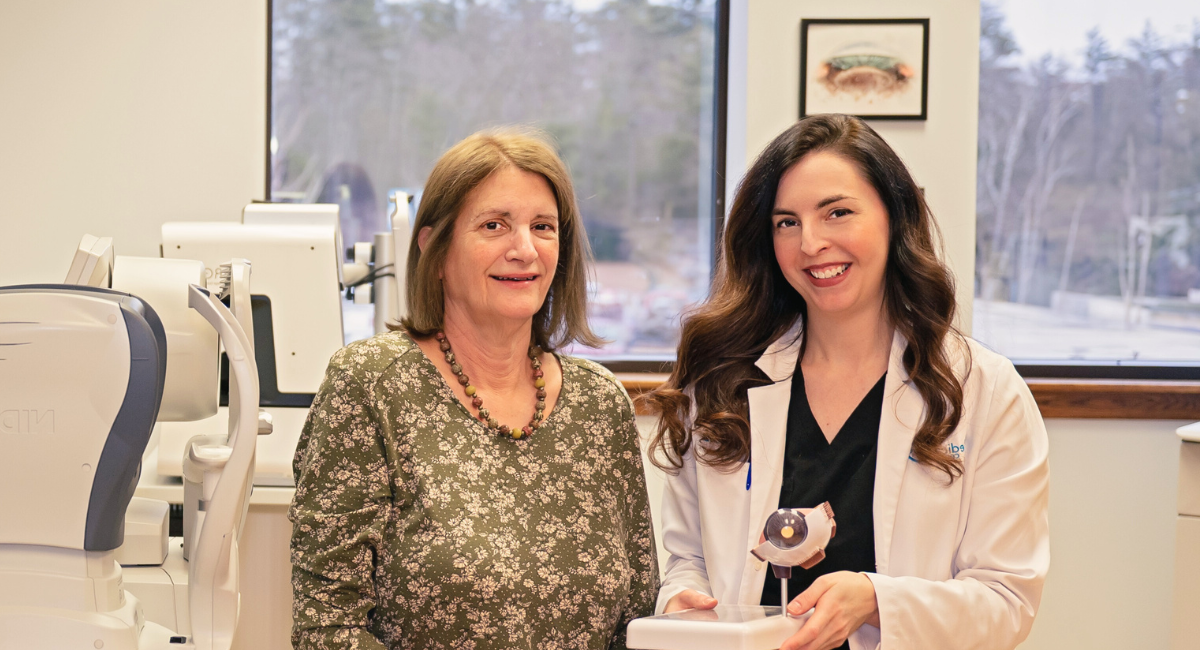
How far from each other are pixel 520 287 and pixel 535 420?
20 cm

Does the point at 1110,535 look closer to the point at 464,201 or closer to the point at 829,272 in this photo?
the point at 829,272

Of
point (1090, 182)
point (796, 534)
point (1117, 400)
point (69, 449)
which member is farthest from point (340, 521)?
point (1090, 182)

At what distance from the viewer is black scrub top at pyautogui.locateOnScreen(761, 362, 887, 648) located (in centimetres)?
139

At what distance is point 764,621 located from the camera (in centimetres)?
122

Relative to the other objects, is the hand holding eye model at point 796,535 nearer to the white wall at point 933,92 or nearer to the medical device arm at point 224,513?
the medical device arm at point 224,513

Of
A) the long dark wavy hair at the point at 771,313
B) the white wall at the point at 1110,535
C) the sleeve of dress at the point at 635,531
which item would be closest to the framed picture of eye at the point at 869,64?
the white wall at the point at 1110,535

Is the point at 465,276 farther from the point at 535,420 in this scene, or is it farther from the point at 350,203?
the point at 350,203

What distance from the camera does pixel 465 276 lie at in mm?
1403

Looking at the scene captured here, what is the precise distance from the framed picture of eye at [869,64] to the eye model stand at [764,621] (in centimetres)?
197

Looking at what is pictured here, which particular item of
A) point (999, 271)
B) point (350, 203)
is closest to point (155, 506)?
point (350, 203)

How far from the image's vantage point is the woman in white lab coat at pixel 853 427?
4.34 feet

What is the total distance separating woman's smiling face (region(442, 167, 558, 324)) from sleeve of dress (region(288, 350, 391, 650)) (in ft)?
0.71

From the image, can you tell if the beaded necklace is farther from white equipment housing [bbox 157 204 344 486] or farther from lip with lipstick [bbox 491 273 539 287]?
white equipment housing [bbox 157 204 344 486]

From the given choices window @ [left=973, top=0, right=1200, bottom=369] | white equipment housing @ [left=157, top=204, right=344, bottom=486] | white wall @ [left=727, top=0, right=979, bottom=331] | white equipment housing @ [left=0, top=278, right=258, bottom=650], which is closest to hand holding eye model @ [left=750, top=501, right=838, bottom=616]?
white equipment housing @ [left=0, top=278, right=258, bottom=650]
